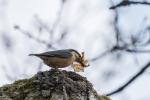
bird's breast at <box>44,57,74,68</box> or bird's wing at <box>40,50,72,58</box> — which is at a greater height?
bird's wing at <box>40,50,72,58</box>

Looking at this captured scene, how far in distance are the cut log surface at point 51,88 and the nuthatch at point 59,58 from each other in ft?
0.57

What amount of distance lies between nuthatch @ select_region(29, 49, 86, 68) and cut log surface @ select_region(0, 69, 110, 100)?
174mm

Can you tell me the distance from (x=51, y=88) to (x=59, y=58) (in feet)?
1.37

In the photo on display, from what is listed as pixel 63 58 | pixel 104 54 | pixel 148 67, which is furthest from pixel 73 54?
pixel 148 67

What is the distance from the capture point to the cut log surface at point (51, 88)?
204 centimetres

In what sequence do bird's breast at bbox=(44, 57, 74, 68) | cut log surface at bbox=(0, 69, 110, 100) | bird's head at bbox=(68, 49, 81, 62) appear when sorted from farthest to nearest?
bird's head at bbox=(68, 49, 81, 62)
bird's breast at bbox=(44, 57, 74, 68)
cut log surface at bbox=(0, 69, 110, 100)

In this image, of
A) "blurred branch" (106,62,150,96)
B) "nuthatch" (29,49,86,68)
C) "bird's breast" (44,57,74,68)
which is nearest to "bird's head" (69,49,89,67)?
"nuthatch" (29,49,86,68)

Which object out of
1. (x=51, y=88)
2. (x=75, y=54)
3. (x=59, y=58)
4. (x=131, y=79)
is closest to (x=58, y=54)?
(x=59, y=58)

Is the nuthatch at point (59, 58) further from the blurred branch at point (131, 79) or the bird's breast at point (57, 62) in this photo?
the blurred branch at point (131, 79)

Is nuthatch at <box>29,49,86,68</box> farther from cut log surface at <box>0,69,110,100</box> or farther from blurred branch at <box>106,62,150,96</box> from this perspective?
blurred branch at <box>106,62,150,96</box>

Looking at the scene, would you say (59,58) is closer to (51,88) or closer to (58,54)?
(58,54)

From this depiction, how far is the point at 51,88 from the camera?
205cm

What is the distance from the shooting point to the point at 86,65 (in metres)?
2.62

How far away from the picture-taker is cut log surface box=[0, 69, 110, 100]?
6.68 ft
